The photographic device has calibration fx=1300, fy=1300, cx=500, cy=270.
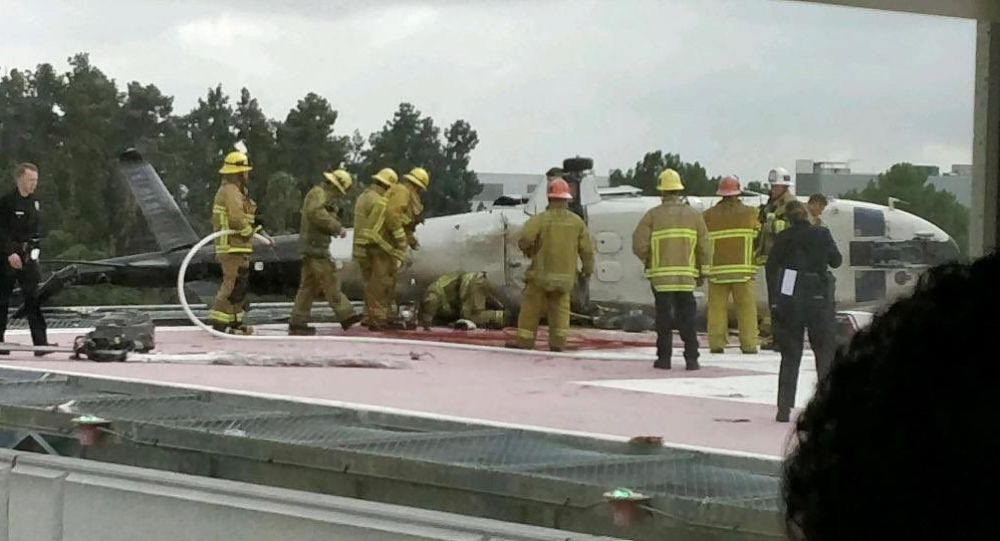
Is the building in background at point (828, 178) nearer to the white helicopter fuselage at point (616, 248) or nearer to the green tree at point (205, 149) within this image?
the white helicopter fuselage at point (616, 248)

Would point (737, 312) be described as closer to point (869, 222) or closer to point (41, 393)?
point (869, 222)

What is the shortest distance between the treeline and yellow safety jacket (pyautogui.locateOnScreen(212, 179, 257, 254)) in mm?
49

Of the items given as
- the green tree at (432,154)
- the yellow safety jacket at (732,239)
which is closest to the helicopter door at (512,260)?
the green tree at (432,154)

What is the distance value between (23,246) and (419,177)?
2.00 meters

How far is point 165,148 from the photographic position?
5.47 metres

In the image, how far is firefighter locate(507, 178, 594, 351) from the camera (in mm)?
5145

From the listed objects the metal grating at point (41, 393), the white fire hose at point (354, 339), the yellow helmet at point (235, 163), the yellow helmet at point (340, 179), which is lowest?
the metal grating at point (41, 393)

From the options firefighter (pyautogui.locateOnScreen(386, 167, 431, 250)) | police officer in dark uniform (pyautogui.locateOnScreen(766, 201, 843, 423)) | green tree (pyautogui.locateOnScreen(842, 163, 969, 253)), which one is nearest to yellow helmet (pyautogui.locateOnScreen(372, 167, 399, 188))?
firefighter (pyautogui.locateOnScreen(386, 167, 431, 250))

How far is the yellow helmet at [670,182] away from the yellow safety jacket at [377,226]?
134 centimetres

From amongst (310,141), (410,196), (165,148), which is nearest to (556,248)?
(410,196)

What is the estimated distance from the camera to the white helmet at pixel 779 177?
4.04m

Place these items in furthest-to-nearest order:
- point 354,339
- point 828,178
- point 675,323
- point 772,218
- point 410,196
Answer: point 354,339, point 410,196, point 675,323, point 772,218, point 828,178

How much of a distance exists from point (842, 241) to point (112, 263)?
3.27 meters

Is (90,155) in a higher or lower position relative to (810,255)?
higher
